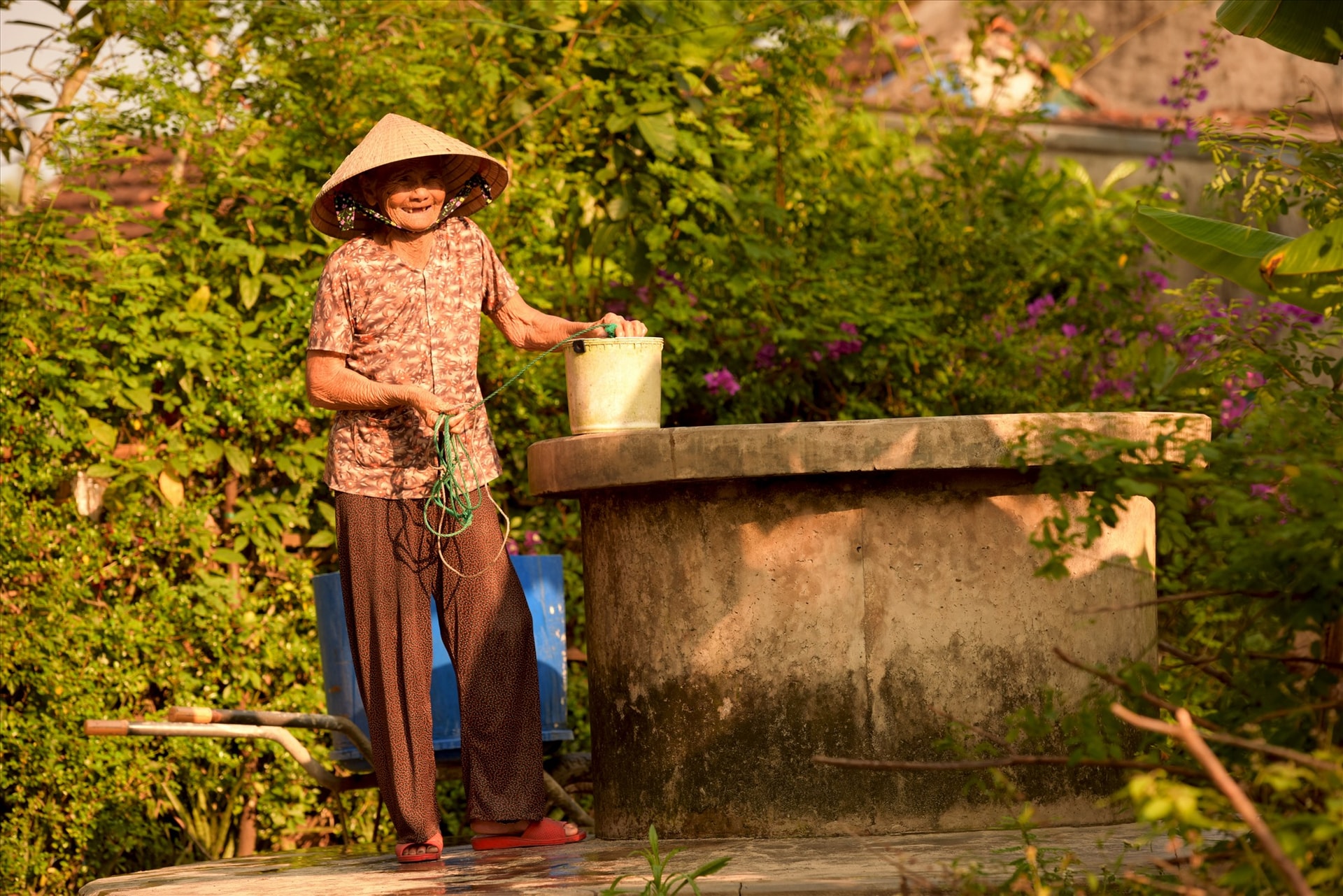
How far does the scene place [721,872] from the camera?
3.25 meters

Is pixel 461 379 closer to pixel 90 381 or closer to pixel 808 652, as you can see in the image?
pixel 808 652

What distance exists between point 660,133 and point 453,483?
7.86 feet

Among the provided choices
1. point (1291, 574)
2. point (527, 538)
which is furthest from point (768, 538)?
point (527, 538)

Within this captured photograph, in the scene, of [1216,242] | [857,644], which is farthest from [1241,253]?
[857,644]

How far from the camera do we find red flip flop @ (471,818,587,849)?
4.09m

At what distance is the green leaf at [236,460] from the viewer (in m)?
5.76

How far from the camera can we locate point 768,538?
12.7 feet

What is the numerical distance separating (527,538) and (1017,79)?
9.44 m

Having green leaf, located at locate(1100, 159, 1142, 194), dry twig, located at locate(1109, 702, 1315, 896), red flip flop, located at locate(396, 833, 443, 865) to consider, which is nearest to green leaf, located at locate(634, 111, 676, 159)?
red flip flop, located at locate(396, 833, 443, 865)

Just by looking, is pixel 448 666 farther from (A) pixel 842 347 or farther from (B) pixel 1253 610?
(B) pixel 1253 610

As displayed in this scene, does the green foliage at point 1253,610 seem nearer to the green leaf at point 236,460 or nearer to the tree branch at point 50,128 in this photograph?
the green leaf at point 236,460

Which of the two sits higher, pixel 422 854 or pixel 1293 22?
pixel 1293 22

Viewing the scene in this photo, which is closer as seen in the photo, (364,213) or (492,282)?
(364,213)

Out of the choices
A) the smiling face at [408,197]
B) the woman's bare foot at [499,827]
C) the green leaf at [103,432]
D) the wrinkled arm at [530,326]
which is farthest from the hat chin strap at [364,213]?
the green leaf at [103,432]
